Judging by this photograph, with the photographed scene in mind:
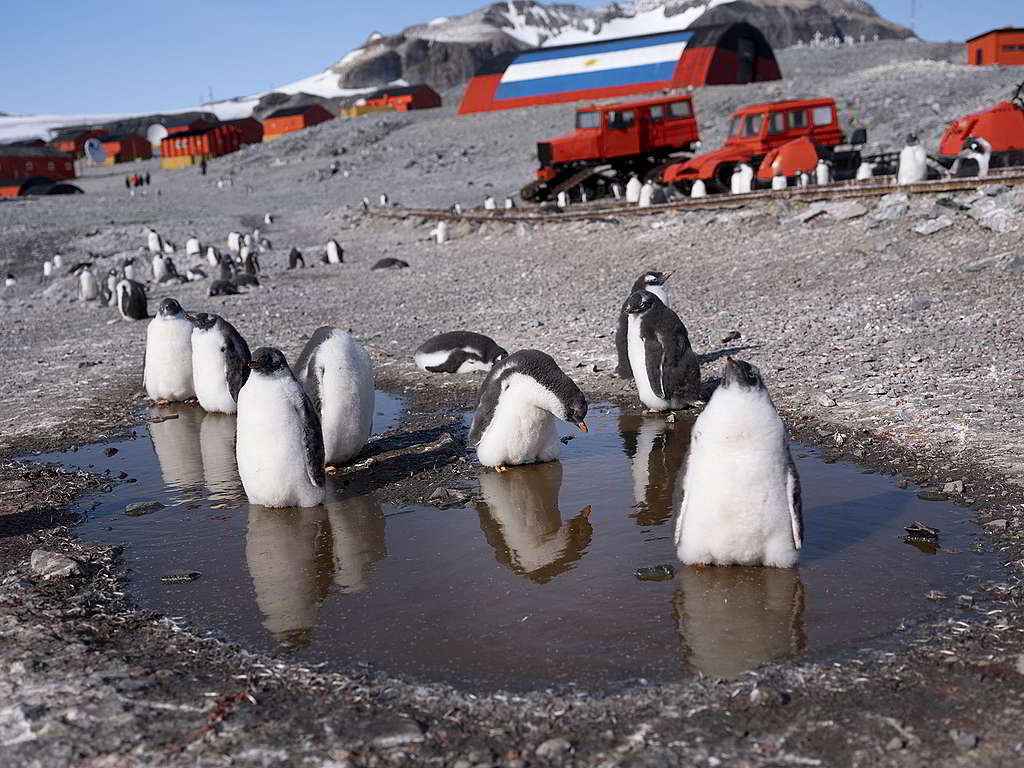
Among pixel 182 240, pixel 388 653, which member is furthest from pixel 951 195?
pixel 182 240

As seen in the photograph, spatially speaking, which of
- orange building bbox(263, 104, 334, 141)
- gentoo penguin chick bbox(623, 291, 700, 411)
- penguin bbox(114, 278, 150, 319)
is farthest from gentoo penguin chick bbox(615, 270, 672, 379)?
orange building bbox(263, 104, 334, 141)

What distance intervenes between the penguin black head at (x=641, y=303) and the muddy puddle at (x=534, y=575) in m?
1.40

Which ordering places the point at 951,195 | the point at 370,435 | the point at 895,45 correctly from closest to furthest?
the point at 370,435
the point at 951,195
the point at 895,45

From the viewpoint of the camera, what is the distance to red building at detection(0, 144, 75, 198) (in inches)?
2319

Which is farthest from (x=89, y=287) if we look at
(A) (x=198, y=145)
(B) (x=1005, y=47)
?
(A) (x=198, y=145)

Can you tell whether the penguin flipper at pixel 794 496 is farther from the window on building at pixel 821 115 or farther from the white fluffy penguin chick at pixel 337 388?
the window on building at pixel 821 115

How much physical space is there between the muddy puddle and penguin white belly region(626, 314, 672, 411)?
91cm

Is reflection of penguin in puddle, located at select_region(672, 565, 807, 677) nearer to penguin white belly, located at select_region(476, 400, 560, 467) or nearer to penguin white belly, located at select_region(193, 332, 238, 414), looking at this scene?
penguin white belly, located at select_region(476, 400, 560, 467)

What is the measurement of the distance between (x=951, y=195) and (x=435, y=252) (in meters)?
10.1

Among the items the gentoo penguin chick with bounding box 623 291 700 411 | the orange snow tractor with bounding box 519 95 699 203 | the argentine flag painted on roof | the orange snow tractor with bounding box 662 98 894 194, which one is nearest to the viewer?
the gentoo penguin chick with bounding box 623 291 700 411

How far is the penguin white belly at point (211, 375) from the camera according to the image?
8305mm

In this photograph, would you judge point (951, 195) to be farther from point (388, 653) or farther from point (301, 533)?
point (388, 653)

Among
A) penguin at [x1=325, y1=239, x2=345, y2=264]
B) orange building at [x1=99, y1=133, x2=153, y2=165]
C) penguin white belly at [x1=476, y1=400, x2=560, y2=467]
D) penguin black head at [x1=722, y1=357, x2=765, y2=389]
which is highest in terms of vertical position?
orange building at [x1=99, y1=133, x2=153, y2=165]

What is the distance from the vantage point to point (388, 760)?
3.06 metres
